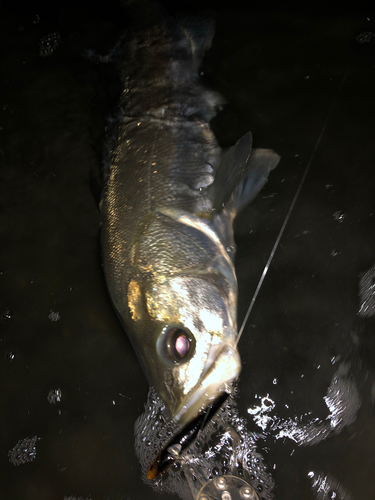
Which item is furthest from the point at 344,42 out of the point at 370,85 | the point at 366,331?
the point at 366,331

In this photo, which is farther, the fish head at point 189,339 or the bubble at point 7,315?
the bubble at point 7,315

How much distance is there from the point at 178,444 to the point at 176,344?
53 cm

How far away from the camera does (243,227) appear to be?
153 cm

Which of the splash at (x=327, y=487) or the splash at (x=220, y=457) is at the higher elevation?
the splash at (x=220, y=457)

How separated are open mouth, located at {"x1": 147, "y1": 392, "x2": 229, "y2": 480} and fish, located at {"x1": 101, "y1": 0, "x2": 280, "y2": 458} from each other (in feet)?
0.19

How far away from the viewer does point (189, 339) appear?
1.16m

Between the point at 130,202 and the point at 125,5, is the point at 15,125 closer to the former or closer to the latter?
the point at 125,5

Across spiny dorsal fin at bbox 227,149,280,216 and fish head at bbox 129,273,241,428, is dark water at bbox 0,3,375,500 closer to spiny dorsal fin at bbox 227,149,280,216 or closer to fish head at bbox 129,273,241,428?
spiny dorsal fin at bbox 227,149,280,216

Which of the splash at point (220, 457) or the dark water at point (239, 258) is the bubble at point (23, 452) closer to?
the dark water at point (239, 258)

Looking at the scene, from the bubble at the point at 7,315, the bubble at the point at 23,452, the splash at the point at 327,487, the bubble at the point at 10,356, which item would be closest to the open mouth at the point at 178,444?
the splash at the point at 327,487

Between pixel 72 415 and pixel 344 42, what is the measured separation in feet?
6.98

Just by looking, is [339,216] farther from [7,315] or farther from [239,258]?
[7,315]

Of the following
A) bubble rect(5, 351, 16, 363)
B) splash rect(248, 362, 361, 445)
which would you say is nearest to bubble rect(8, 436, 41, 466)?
bubble rect(5, 351, 16, 363)

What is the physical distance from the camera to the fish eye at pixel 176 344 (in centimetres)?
116
